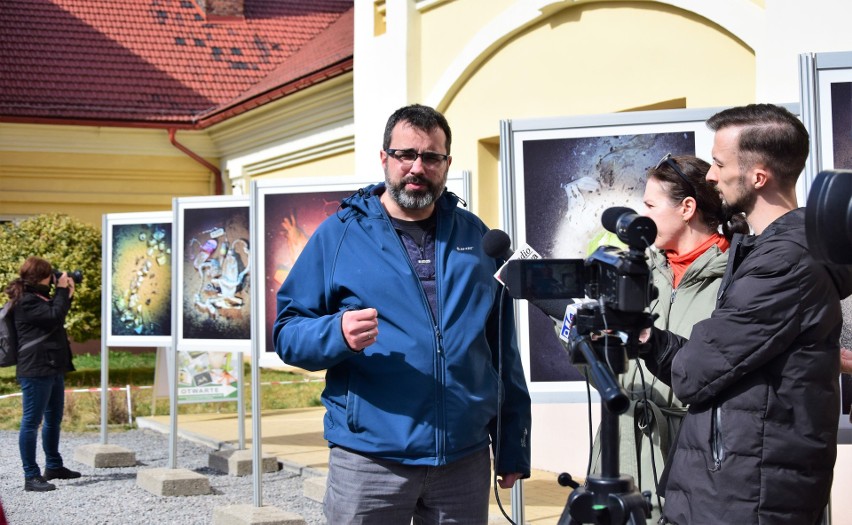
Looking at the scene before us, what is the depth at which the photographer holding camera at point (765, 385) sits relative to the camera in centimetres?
279

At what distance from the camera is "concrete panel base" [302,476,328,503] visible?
8.44 m

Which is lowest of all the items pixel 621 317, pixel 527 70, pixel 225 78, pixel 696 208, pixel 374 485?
pixel 374 485

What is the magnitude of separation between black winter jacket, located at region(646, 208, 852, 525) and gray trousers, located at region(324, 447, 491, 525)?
0.84 metres

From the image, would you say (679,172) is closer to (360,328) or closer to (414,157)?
(414,157)

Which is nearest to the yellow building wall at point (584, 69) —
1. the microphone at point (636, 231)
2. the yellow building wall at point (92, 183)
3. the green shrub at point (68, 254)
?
the microphone at point (636, 231)

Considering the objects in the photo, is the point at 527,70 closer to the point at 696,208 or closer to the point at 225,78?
the point at 696,208

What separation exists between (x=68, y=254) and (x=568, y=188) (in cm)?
A: 1356

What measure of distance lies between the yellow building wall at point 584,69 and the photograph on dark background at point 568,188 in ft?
8.06

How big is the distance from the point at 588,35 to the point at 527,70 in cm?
76

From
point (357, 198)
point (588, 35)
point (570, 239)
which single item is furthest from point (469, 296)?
point (588, 35)

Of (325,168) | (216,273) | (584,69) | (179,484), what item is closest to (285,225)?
(216,273)

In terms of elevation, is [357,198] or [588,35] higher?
[588,35]

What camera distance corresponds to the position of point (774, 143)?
296cm

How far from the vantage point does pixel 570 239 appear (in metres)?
5.15
